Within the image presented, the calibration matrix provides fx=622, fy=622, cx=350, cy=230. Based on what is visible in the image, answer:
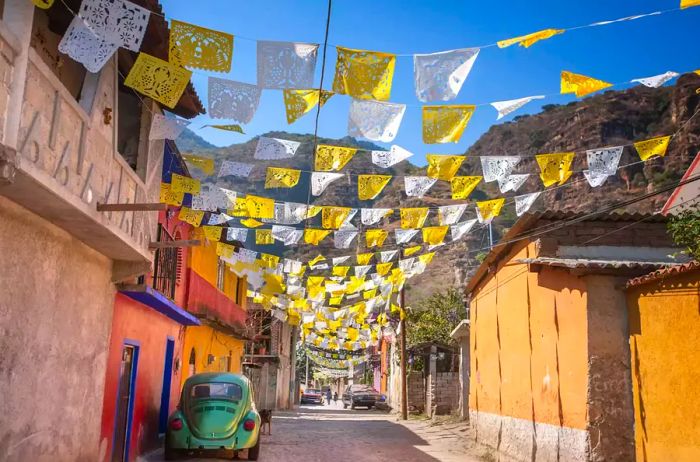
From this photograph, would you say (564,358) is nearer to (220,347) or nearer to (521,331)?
(521,331)

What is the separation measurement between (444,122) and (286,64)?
8.18 feet

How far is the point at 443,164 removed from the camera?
36.6ft

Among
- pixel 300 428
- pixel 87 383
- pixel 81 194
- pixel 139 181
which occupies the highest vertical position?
pixel 139 181

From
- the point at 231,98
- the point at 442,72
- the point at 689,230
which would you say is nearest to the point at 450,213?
the point at 689,230

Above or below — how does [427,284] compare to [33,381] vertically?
above

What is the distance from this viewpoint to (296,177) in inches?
474

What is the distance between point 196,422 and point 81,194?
20.9ft

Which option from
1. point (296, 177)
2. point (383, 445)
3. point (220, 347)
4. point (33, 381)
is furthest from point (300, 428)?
point (33, 381)

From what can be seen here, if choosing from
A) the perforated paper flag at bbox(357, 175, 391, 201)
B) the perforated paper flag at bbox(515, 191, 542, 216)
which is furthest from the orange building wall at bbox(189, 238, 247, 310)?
the perforated paper flag at bbox(515, 191, 542, 216)

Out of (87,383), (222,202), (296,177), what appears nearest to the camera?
(87,383)

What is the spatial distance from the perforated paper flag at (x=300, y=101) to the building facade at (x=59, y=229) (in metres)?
2.16

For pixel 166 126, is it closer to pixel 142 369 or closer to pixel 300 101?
pixel 300 101

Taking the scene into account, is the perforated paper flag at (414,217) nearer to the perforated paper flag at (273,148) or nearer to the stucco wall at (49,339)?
the perforated paper flag at (273,148)

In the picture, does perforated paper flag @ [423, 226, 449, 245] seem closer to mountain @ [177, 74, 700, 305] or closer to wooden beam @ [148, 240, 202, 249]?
wooden beam @ [148, 240, 202, 249]
